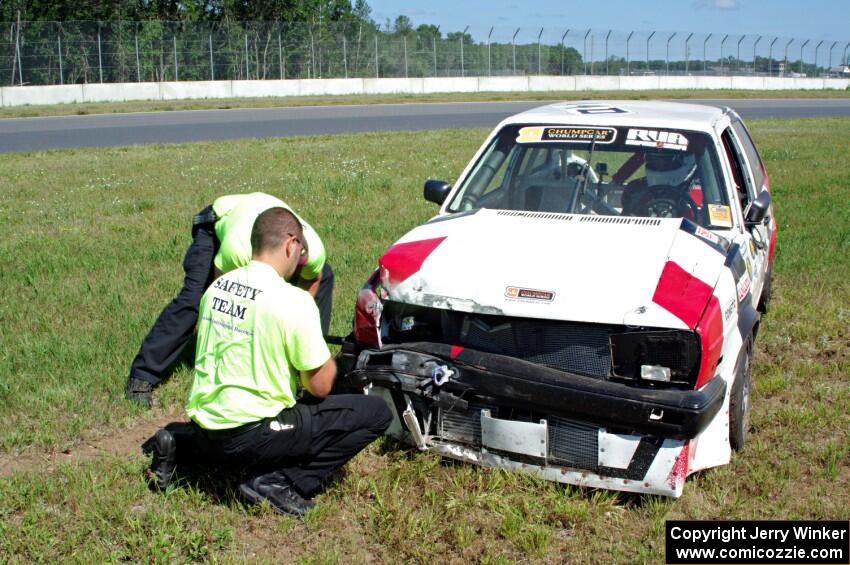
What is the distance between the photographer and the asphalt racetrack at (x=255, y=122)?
20.1 m

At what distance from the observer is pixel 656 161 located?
543 cm

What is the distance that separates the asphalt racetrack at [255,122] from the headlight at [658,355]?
16735 mm

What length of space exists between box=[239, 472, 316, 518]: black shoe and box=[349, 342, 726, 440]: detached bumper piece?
65cm

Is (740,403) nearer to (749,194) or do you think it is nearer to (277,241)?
(749,194)

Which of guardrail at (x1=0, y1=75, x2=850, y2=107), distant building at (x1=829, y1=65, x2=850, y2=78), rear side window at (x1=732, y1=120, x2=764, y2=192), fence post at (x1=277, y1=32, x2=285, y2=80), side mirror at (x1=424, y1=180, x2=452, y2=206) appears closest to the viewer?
side mirror at (x1=424, y1=180, x2=452, y2=206)

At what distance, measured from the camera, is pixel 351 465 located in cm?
456

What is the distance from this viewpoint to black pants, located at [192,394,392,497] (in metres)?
3.84

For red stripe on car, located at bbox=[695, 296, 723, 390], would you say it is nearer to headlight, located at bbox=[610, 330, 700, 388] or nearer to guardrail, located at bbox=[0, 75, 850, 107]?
headlight, located at bbox=[610, 330, 700, 388]

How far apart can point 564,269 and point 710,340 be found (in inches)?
29.3

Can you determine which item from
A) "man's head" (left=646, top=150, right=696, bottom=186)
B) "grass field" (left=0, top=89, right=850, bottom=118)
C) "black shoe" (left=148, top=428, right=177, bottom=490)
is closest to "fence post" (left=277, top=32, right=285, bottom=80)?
"grass field" (left=0, top=89, right=850, bottom=118)

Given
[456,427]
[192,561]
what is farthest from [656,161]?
[192,561]

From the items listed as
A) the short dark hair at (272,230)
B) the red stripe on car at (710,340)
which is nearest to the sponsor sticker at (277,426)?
the short dark hair at (272,230)

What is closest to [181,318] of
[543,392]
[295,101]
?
[543,392]

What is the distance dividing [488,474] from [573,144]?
2.28 metres
